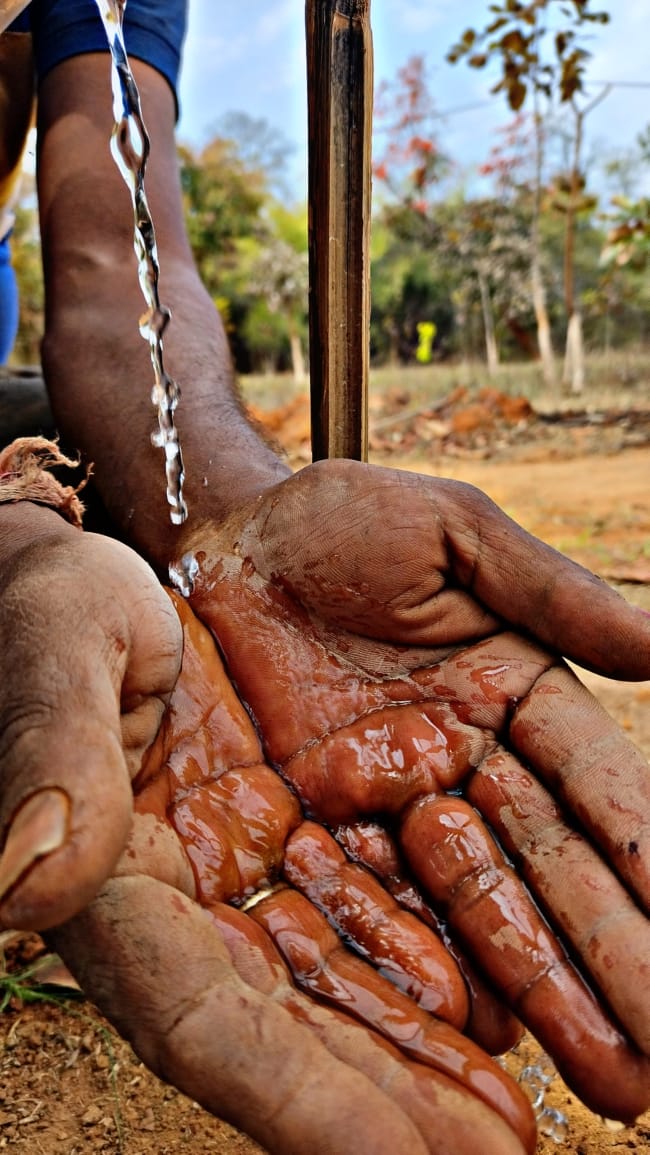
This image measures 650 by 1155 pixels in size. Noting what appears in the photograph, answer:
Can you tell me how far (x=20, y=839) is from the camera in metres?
0.86

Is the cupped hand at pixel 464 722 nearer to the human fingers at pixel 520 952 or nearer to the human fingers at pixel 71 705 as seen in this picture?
the human fingers at pixel 520 952

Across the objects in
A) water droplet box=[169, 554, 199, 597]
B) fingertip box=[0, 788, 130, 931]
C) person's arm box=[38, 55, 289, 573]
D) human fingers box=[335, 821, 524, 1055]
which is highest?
person's arm box=[38, 55, 289, 573]

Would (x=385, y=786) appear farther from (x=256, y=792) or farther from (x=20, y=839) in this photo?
(x=20, y=839)

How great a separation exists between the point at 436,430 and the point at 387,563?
803cm

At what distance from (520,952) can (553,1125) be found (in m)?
0.42

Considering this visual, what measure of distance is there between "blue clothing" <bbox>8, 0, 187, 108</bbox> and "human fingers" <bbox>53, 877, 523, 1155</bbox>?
83.3 inches

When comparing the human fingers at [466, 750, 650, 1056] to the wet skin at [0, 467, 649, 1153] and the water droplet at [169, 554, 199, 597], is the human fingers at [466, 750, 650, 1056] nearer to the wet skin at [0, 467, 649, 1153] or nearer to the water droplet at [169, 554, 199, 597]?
the wet skin at [0, 467, 649, 1153]

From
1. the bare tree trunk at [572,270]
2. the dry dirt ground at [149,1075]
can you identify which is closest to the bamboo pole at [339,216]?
the dry dirt ground at [149,1075]

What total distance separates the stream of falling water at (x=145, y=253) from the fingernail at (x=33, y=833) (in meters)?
1.02

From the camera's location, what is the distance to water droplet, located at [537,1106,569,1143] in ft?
4.66

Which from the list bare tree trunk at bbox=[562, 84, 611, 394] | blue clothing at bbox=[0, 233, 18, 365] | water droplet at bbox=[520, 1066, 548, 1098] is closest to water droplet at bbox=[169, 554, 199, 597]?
water droplet at bbox=[520, 1066, 548, 1098]

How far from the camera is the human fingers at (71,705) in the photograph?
2.82 feet

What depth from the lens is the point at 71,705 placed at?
0.96 meters

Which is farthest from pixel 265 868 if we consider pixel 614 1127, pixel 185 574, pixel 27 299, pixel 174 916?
pixel 27 299
